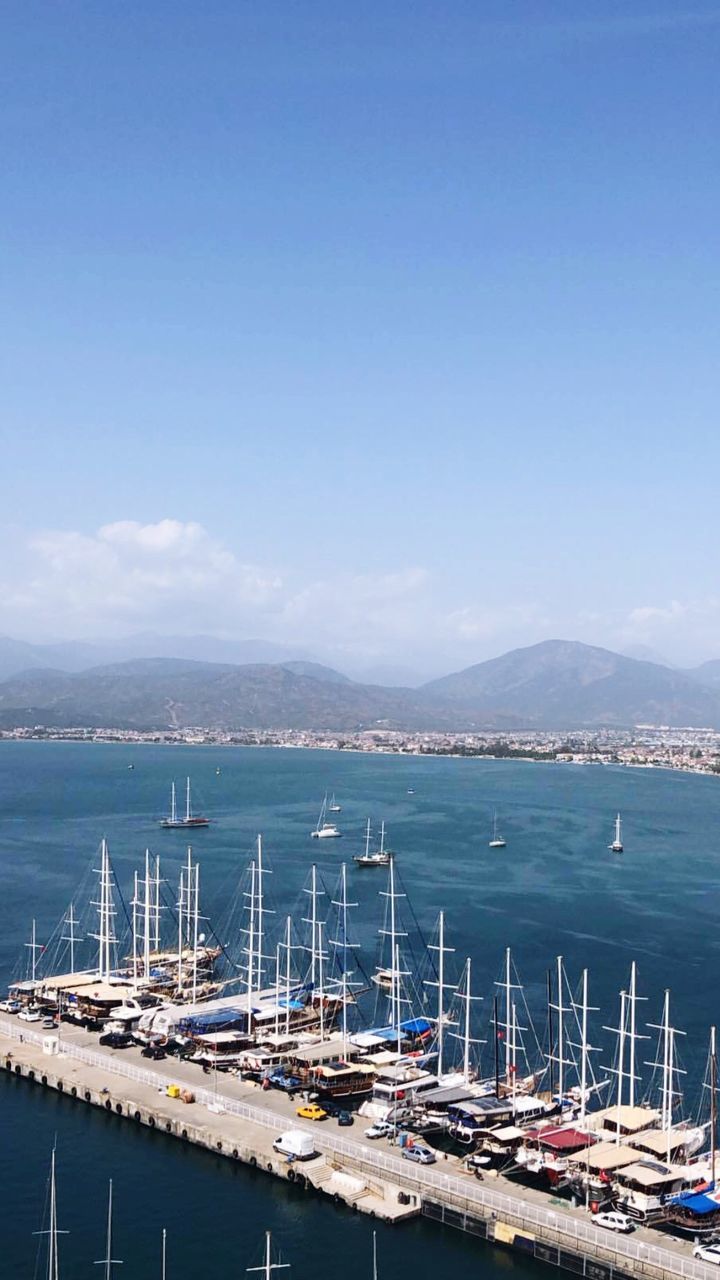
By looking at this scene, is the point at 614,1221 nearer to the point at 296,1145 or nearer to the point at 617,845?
the point at 296,1145

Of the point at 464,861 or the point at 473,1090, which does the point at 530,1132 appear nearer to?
the point at 473,1090

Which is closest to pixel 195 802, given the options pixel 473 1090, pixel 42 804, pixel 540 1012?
pixel 42 804

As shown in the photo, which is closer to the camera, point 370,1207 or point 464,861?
point 370,1207

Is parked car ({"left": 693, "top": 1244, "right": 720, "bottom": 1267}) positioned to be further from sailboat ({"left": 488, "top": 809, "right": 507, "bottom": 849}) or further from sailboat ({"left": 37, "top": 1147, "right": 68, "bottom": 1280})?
sailboat ({"left": 488, "top": 809, "right": 507, "bottom": 849})

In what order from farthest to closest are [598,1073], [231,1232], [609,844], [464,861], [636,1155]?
[609,844], [464,861], [598,1073], [636,1155], [231,1232]

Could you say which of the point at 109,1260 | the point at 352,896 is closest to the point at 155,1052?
the point at 109,1260

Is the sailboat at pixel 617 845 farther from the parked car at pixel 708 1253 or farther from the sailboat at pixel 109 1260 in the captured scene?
the sailboat at pixel 109 1260

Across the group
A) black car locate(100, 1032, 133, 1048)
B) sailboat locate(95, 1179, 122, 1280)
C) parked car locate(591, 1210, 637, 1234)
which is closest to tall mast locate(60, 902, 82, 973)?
black car locate(100, 1032, 133, 1048)

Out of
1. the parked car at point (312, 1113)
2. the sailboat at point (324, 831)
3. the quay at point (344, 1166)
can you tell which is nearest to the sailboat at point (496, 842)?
the sailboat at point (324, 831)

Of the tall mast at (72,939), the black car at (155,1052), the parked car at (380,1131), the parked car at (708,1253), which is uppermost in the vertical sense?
the tall mast at (72,939)
